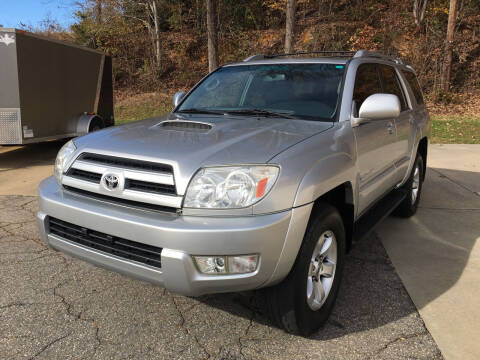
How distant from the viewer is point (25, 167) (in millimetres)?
8023

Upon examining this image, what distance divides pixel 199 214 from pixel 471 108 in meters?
16.9

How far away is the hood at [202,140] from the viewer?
7.77 ft

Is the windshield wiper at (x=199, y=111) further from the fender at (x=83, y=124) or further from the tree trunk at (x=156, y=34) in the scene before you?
the tree trunk at (x=156, y=34)

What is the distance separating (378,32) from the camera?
64.0ft

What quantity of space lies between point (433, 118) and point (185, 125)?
14.0 meters

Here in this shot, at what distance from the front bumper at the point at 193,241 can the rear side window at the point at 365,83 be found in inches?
60.7

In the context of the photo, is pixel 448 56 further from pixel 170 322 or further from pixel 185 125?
pixel 170 322

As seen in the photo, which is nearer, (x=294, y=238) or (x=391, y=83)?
(x=294, y=238)

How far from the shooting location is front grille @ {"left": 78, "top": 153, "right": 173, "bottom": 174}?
2.39 metres

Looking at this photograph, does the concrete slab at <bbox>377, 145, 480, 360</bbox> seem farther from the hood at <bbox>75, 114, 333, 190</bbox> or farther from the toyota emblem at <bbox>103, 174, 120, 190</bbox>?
the toyota emblem at <bbox>103, 174, 120, 190</bbox>

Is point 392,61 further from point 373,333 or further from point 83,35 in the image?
point 83,35

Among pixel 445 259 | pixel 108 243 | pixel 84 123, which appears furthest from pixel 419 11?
pixel 108 243

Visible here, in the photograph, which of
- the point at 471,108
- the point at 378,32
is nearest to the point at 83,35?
the point at 378,32

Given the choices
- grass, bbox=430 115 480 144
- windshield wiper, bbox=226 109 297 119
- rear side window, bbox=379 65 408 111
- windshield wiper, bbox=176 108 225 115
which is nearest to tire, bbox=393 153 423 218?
rear side window, bbox=379 65 408 111
